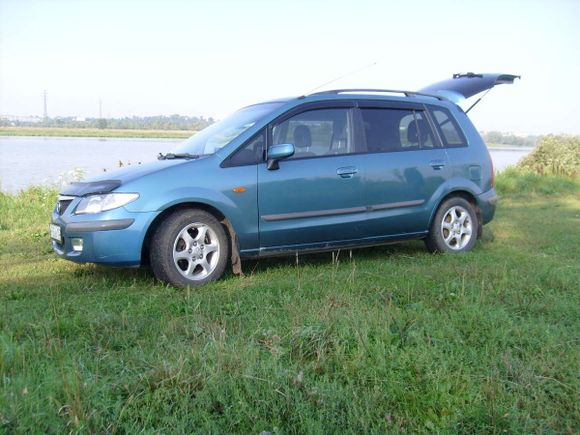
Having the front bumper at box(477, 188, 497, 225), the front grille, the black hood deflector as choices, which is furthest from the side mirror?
the front bumper at box(477, 188, 497, 225)

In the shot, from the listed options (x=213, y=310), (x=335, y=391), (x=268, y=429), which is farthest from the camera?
(x=213, y=310)

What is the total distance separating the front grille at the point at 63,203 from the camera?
17.9ft

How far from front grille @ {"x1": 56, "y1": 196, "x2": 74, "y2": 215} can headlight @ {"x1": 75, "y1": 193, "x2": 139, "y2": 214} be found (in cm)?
35

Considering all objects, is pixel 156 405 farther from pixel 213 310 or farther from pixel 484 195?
pixel 484 195

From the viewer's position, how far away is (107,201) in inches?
201

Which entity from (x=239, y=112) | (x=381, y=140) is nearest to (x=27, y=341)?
(x=239, y=112)

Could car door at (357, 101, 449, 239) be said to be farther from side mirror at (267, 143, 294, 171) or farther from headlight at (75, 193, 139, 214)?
headlight at (75, 193, 139, 214)

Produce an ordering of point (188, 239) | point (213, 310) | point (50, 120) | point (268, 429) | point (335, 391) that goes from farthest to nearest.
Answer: point (50, 120) < point (188, 239) < point (213, 310) < point (335, 391) < point (268, 429)

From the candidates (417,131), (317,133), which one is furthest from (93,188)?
(417,131)

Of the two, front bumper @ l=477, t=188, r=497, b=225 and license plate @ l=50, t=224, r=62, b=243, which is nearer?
license plate @ l=50, t=224, r=62, b=243

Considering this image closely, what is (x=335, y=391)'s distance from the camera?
2.98 meters

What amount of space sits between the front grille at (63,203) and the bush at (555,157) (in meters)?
16.2

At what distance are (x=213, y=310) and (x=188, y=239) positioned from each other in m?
1.14

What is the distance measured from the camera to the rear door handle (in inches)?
261
